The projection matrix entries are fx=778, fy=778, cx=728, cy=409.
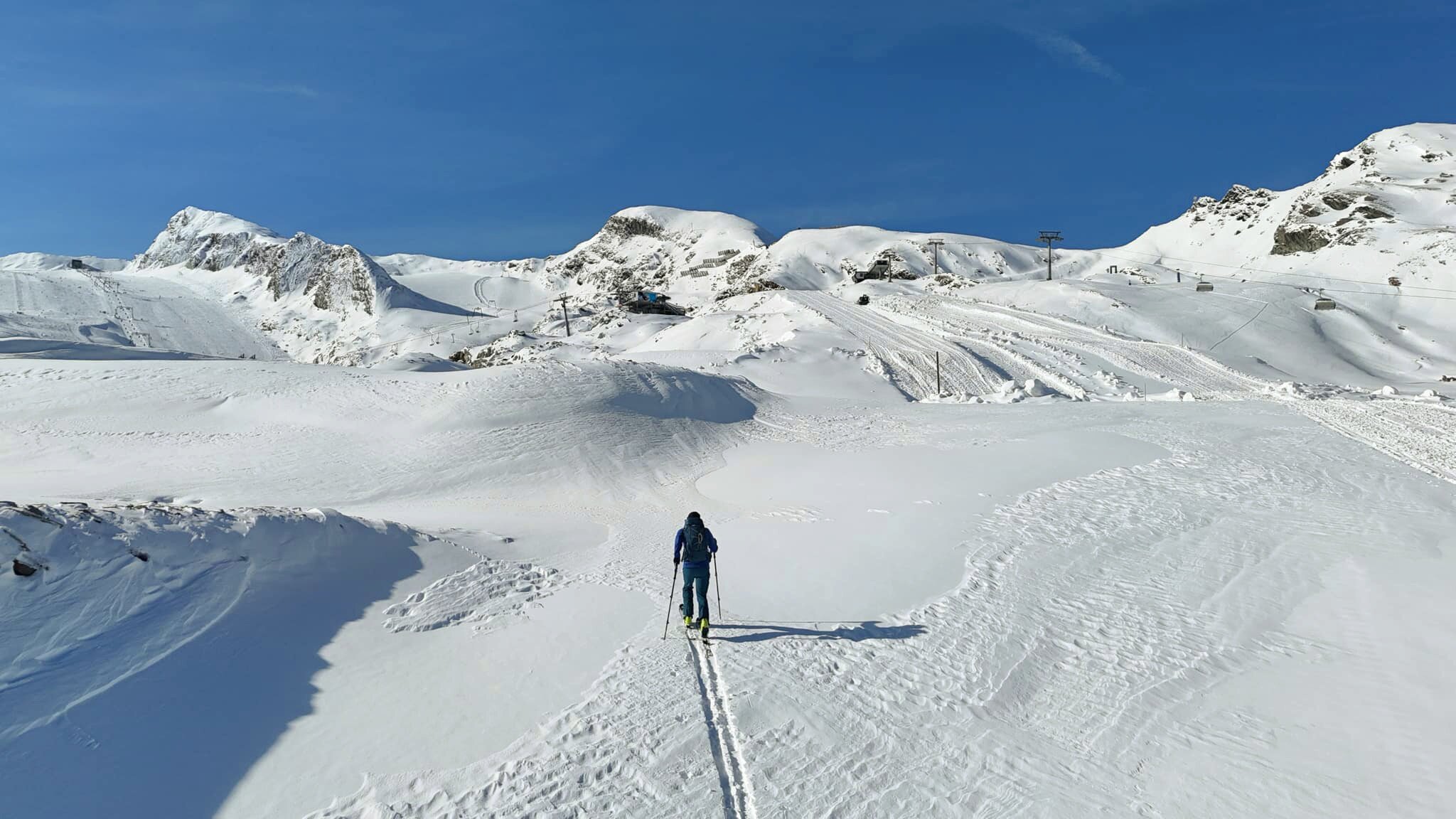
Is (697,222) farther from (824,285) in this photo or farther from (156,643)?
(156,643)

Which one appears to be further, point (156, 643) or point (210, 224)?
point (210, 224)

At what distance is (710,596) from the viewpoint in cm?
1066

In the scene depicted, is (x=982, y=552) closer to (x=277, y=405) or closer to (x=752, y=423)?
(x=752, y=423)

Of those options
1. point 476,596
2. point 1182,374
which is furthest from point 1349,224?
point 476,596

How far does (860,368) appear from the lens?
40.0 m

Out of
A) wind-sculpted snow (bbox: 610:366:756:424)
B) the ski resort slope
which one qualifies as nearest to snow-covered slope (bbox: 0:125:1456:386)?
wind-sculpted snow (bbox: 610:366:756:424)

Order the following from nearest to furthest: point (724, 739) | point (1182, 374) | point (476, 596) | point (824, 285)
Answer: point (724, 739) → point (476, 596) → point (1182, 374) → point (824, 285)

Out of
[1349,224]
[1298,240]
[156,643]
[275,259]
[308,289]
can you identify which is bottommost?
[156,643]

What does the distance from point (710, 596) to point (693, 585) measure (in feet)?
5.17

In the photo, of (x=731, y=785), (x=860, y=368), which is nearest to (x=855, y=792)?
(x=731, y=785)

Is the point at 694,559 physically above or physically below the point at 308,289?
below

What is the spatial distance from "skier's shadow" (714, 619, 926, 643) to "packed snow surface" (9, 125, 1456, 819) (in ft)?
0.22

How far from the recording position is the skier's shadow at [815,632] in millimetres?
8930

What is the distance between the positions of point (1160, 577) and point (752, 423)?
16068 millimetres
